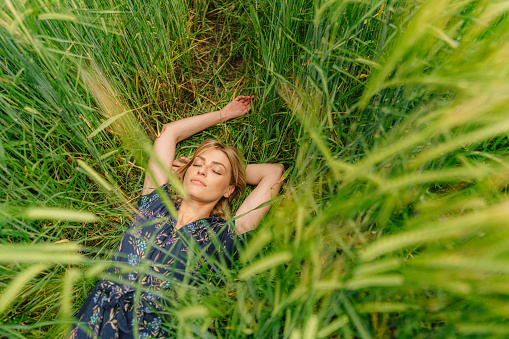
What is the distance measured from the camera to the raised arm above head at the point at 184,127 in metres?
1.67

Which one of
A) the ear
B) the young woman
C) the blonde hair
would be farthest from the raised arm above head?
the ear

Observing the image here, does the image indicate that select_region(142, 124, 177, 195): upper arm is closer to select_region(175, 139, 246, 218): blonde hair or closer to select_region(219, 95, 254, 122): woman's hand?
select_region(175, 139, 246, 218): blonde hair

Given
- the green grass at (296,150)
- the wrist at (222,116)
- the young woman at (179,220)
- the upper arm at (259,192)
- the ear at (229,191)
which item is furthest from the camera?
the wrist at (222,116)

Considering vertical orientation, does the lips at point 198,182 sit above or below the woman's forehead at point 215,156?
below

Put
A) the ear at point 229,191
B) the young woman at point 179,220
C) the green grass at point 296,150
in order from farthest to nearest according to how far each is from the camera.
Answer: the ear at point 229,191
the young woman at point 179,220
the green grass at point 296,150

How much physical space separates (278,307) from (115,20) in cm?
155

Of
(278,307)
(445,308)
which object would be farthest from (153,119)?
(445,308)

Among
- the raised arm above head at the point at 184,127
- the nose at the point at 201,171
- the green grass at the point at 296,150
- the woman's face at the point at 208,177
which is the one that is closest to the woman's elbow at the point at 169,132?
the raised arm above head at the point at 184,127

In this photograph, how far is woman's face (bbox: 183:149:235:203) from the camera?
58.6 inches

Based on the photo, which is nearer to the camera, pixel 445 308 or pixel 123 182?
pixel 445 308

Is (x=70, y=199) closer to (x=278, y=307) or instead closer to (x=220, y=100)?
(x=220, y=100)

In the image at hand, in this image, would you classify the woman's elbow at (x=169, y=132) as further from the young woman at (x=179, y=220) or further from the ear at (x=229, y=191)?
the ear at (x=229, y=191)

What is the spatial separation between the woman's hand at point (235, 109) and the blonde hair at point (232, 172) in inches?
Result: 9.9

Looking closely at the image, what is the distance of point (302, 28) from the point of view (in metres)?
1.44
